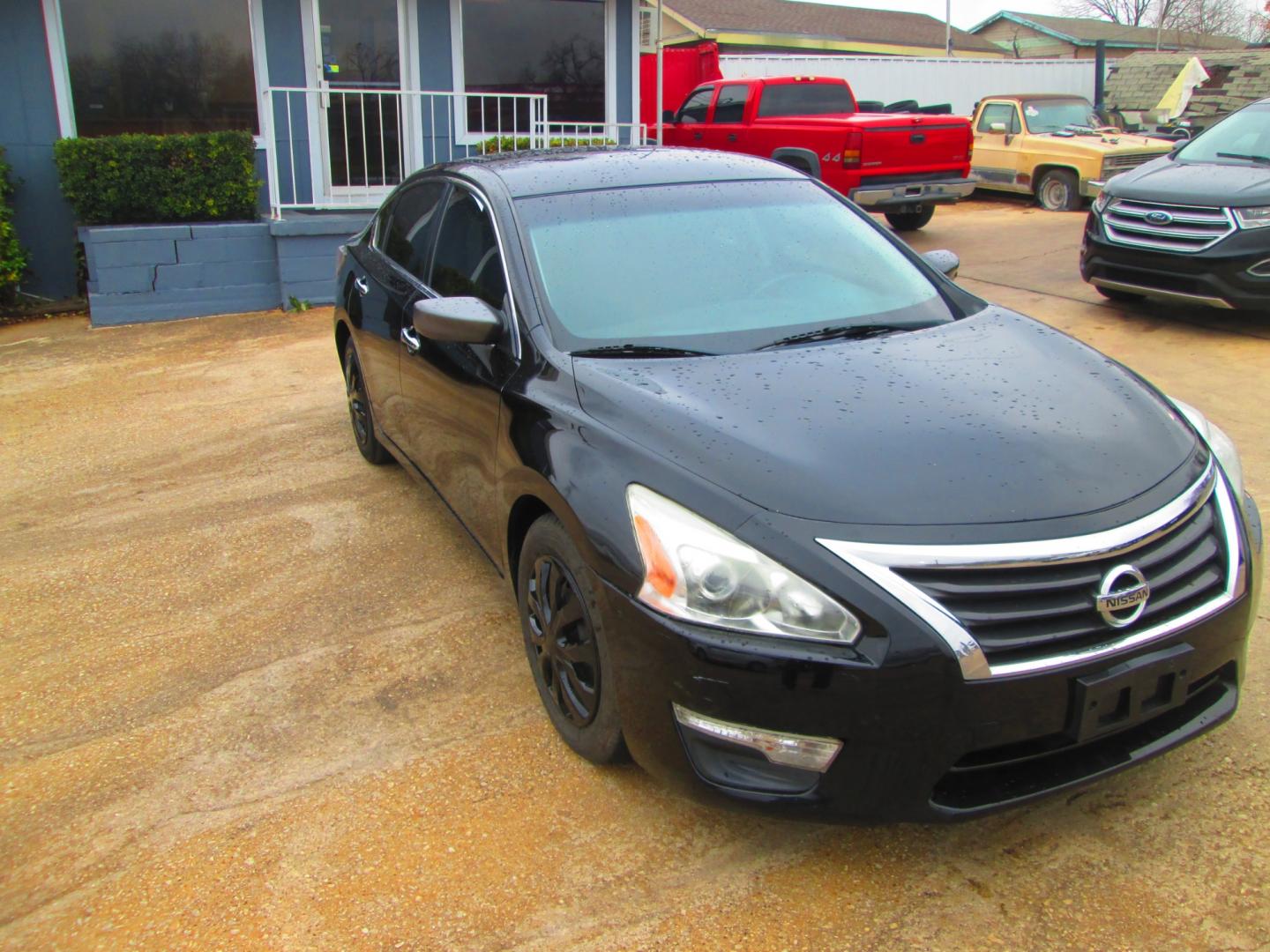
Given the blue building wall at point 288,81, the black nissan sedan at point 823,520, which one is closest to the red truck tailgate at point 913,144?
the blue building wall at point 288,81

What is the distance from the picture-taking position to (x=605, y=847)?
2.76 m

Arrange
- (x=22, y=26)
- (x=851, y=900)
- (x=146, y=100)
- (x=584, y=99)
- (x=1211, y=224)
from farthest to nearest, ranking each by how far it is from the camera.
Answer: (x=584, y=99) → (x=146, y=100) → (x=22, y=26) → (x=1211, y=224) → (x=851, y=900)

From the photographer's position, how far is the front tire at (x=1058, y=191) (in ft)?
49.2

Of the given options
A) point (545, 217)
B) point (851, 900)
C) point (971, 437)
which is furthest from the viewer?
point (545, 217)

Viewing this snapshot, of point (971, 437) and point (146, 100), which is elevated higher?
point (146, 100)

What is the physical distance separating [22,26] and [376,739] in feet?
32.4

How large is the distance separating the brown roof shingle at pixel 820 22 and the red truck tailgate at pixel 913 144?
21.5 meters

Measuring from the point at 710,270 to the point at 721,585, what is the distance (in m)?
1.56

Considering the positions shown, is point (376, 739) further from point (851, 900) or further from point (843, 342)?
point (843, 342)

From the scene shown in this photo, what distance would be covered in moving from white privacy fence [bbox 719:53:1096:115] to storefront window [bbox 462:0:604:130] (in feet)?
37.3

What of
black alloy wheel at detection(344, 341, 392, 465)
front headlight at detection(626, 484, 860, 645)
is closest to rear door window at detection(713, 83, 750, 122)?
black alloy wheel at detection(344, 341, 392, 465)

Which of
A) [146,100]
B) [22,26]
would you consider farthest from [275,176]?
[22,26]

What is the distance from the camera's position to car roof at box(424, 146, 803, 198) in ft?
13.1

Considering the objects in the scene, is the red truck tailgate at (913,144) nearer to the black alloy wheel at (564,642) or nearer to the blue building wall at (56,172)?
the blue building wall at (56,172)
